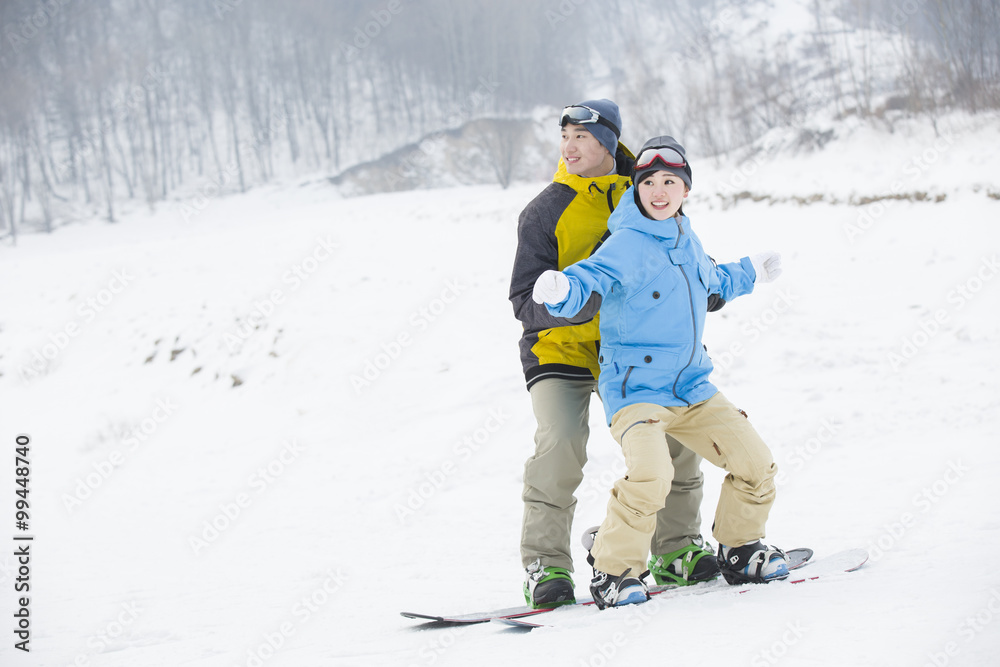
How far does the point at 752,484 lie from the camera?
106 inches

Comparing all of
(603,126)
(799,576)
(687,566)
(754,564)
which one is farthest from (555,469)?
(603,126)

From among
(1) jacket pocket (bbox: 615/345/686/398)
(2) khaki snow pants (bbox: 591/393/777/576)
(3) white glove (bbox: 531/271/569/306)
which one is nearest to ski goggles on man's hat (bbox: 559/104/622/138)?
(3) white glove (bbox: 531/271/569/306)

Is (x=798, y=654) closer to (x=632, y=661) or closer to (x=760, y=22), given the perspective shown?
(x=632, y=661)

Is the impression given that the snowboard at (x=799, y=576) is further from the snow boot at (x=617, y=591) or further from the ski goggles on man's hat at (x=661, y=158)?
the ski goggles on man's hat at (x=661, y=158)

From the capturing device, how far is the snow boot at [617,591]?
98.7 inches

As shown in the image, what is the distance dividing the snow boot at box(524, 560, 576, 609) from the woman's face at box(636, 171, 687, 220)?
1496mm

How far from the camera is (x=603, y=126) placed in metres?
2.96

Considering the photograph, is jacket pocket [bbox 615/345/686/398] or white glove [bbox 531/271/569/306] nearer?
white glove [bbox 531/271/569/306]

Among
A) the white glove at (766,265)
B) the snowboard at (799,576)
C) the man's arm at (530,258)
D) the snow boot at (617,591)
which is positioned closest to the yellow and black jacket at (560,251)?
the man's arm at (530,258)

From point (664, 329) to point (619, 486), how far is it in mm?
617

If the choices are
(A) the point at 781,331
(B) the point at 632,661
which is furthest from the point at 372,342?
(B) the point at 632,661

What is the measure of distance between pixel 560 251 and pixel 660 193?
1.53 ft

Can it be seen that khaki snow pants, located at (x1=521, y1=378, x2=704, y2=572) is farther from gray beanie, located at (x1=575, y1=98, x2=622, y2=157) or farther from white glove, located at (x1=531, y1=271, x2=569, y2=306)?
gray beanie, located at (x1=575, y1=98, x2=622, y2=157)

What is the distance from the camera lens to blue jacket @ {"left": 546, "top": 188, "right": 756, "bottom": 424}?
104 inches
